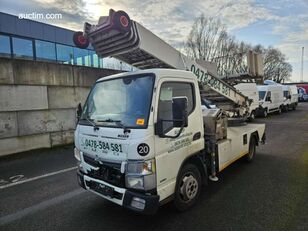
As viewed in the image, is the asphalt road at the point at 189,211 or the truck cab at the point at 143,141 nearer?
the truck cab at the point at 143,141

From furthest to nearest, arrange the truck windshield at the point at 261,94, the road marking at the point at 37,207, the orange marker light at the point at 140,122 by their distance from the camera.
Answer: the truck windshield at the point at 261,94
the road marking at the point at 37,207
the orange marker light at the point at 140,122

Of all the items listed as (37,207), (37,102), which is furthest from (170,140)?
(37,102)

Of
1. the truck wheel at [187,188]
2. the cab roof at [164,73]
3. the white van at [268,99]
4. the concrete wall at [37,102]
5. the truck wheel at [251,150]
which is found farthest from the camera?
the white van at [268,99]

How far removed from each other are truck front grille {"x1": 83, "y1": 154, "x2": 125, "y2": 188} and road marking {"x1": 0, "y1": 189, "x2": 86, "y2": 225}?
4.00ft

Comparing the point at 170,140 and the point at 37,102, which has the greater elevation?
the point at 37,102

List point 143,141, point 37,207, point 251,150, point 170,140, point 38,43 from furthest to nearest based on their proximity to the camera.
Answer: point 38,43 < point 251,150 < point 37,207 < point 170,140 < point 143,141

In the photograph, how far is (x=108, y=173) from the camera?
3.11m

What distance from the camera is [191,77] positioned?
368 cm

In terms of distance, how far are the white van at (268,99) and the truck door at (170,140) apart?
15778mm

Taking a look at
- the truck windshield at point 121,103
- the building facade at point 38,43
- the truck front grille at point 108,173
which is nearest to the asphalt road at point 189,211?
the truck front grille at point 108,173

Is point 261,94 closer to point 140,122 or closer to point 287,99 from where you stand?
point 287,99

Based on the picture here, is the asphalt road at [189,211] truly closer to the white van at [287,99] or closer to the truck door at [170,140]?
the truck door at [170,140]

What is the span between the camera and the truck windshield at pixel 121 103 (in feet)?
9.67

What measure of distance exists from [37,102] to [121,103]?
6.00 meters
